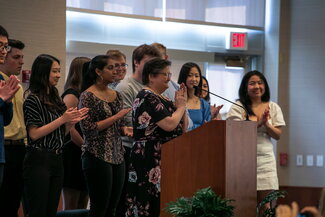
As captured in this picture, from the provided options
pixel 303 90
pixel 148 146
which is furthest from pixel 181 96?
pixel 303 90

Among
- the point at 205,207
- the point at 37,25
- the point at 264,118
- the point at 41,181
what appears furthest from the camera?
the point at 37,25

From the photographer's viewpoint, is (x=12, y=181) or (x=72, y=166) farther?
(x=72, y=166)

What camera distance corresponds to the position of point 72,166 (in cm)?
395

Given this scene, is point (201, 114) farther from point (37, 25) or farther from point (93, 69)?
point (37, 25)

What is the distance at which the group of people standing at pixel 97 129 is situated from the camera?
312cm

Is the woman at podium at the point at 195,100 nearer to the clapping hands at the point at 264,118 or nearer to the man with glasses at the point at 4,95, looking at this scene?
the clapping hands at the point at 264,118

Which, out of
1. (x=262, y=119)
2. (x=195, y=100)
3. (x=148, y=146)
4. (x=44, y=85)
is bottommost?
(x=148, y=146)

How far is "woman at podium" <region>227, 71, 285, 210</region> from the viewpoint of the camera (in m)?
4.15

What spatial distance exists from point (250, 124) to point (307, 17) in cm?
348

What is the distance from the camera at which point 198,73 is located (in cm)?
418

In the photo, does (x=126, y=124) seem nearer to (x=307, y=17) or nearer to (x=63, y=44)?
(x=63, y=44)

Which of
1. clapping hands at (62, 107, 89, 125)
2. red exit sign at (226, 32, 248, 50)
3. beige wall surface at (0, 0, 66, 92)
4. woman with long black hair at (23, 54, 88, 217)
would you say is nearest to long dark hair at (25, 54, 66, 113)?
woman with long black hair at (23, 54, 88, 217)

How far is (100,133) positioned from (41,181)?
1.79 feet

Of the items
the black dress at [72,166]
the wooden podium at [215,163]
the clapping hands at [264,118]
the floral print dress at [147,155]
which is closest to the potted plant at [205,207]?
the wooden podium at [215,163]
